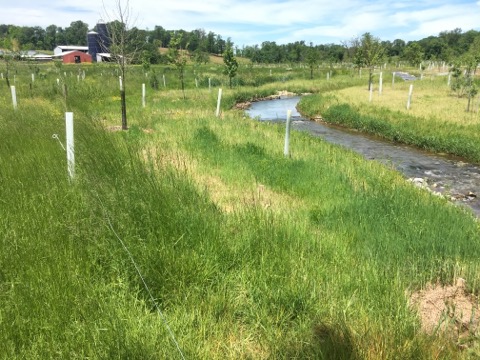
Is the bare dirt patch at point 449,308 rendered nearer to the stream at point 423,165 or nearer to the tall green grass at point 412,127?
the stream at point 423,165

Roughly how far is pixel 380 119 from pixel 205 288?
18.4 meters

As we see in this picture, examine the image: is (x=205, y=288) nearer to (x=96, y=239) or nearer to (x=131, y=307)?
(x=131, y=307)

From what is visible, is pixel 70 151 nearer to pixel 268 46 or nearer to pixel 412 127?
pixel 412 127

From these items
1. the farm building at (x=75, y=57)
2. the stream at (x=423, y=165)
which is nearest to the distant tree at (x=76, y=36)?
the farm building at (x=75, y=57)

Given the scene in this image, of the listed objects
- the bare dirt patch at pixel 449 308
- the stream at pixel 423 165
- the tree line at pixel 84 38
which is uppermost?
Result: the tree line at pixel 84 38

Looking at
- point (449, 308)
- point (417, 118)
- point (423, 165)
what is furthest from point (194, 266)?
point (417, 118)

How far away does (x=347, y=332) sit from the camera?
269 cm

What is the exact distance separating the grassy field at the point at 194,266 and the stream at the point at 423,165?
15.3 feet

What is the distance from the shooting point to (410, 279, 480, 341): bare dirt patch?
118 inches

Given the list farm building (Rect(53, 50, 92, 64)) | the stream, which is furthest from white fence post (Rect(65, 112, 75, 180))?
farm building (Rect(53, 50, 92, 64))

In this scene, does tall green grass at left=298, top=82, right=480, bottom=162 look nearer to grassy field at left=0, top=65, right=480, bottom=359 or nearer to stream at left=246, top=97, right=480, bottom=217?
stream at left=246, top=97, right=480, bottom=217

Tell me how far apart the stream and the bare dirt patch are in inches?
240

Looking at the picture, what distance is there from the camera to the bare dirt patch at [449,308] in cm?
300

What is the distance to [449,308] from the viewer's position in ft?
10.1
